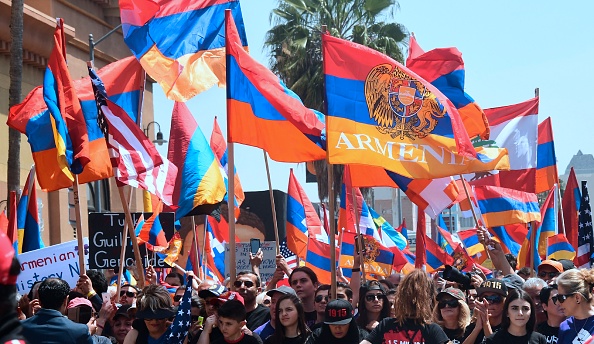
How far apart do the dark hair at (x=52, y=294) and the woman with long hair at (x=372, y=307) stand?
3309 mm

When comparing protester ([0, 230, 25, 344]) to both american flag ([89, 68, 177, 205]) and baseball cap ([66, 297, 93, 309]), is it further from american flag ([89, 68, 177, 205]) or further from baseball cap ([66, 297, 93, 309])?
american flag ([89, 68, 177, 205])

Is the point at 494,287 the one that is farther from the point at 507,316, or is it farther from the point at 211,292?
the point at 211,292

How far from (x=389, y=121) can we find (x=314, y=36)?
24.3 m

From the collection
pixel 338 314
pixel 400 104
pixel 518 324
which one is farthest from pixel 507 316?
pixel 400 104

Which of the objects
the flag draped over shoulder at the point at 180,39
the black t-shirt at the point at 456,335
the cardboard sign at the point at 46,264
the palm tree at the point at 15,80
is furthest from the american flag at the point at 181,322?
the palm tree at the point at 15,80

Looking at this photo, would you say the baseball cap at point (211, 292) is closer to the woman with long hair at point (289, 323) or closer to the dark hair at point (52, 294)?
the woman with long hair at point (289, 323)

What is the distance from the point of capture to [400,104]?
10.7 meters

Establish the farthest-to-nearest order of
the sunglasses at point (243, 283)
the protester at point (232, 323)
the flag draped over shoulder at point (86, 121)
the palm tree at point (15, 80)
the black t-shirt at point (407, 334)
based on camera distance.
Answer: the palm tree at point (15, 80) < the flag draped over shoulder at point (86, 121) < the sunglasses at point (243, 283) < the protester at point (232, 323) < the black t-shirt at point (407, 334)

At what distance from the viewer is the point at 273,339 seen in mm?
8227

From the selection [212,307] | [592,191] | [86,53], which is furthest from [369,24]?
[592,191]

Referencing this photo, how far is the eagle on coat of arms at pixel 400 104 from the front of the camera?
10586 mm

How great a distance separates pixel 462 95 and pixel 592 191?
402ft

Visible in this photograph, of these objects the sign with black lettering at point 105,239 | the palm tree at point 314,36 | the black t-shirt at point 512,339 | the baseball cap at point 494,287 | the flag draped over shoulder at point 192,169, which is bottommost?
the black t-shirt at point 512,339

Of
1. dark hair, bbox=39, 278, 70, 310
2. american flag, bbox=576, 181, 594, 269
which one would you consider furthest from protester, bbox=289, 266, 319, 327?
american flag, bbox=576, 181, 594, 269
